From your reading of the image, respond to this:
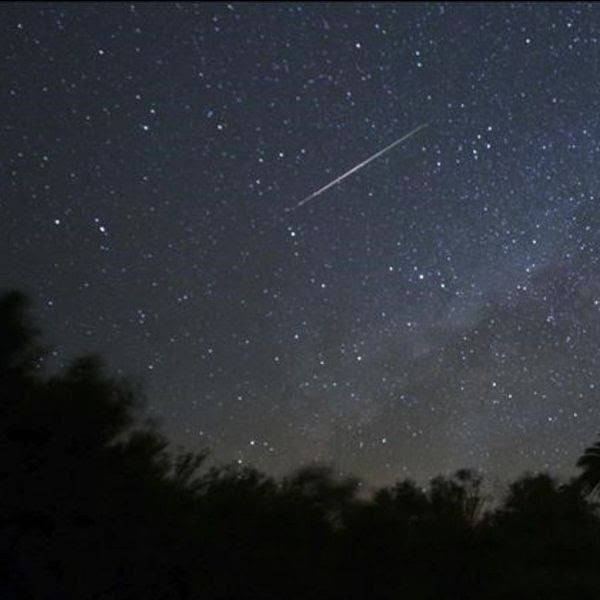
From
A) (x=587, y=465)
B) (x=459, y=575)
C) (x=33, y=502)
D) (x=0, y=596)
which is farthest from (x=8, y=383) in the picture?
(x=587, y=465)

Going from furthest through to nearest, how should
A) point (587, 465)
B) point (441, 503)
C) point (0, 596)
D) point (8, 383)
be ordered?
point (587, 465) < point (441, 503) < point (8, 383) < point (0, 596)

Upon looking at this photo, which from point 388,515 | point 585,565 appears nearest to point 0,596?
point 388,515

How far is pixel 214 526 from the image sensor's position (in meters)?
28.6

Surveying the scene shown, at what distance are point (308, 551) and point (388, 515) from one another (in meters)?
2.99

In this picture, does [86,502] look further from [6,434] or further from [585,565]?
[585,565]

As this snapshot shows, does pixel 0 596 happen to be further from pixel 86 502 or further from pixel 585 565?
pixel 585 565

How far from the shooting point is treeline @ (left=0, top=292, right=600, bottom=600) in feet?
80.6

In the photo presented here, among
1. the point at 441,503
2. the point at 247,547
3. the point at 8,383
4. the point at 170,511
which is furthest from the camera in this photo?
the point at 441,503

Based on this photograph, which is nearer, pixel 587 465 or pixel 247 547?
pixel 247 547

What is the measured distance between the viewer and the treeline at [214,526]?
24.6 meters

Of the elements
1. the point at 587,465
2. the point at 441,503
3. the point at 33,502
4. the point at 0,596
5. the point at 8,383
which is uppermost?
the point at 587,465

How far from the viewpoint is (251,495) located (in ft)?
101

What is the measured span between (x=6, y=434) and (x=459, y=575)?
14702 mm

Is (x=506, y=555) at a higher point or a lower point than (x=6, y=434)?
higher
